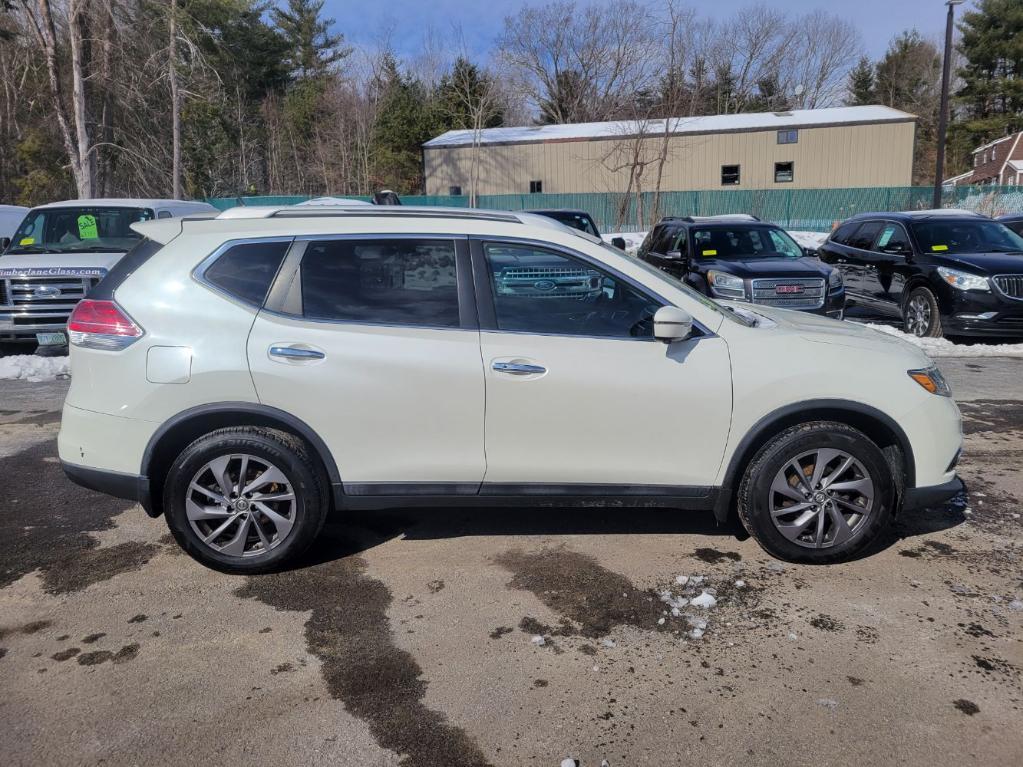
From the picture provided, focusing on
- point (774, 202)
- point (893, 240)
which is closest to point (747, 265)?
point (893, 240)

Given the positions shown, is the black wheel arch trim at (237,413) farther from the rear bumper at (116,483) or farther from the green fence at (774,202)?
the green fence at (774,202)

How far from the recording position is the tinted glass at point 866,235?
1212 cm

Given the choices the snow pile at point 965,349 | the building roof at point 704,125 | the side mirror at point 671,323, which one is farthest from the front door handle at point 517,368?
the building roof at point 704,125

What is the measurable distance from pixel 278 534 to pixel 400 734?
4.93ft

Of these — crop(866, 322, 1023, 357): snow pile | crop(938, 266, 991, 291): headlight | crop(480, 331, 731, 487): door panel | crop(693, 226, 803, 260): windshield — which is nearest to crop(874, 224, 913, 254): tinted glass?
crop(938, 266, 991, 291): headlight

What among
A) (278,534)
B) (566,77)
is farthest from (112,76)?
(566,77)

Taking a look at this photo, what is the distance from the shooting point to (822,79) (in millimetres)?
62406

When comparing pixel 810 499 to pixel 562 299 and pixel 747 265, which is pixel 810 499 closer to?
pixel 562 299

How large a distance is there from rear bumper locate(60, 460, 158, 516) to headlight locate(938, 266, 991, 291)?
9992mm

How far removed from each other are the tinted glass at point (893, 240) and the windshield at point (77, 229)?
10353 mm

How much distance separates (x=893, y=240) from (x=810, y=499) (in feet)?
29.4

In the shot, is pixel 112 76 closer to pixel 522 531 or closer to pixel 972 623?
pixel 522 531

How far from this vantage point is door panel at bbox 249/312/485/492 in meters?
3.89

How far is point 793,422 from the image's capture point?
4.03 m
